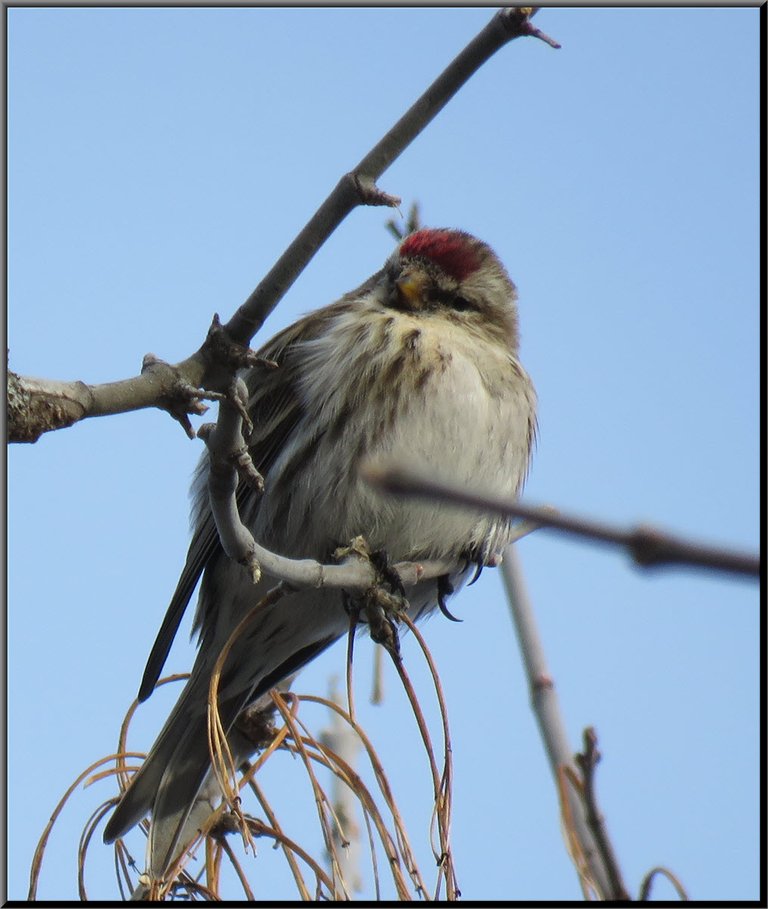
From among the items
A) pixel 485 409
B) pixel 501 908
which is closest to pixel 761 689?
pixel 501 908

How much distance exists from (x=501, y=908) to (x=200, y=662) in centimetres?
214

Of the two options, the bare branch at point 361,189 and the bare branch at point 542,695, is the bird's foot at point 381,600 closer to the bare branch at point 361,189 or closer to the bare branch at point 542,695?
the bare branch at point 542,695

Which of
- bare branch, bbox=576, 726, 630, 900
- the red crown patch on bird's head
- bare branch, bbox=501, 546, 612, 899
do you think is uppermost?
the red crown patch on bird's head

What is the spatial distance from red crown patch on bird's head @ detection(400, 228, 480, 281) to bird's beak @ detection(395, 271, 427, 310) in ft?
0.50

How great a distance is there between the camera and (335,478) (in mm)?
4348

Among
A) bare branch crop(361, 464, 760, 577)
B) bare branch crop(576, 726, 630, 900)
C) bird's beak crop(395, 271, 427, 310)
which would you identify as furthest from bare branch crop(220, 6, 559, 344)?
bird's beak crop(395, 271, 427, 310)

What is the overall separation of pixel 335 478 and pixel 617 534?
3.57 meters

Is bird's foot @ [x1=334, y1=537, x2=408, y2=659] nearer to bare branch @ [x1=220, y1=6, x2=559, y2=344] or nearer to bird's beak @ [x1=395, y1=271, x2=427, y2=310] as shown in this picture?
bare branch @ [x1=220, y1=6, x2=559, y2=344]

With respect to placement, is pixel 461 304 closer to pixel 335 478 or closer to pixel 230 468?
pixel 335 478

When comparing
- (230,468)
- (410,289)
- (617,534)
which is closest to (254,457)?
(410,289)

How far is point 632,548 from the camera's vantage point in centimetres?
80

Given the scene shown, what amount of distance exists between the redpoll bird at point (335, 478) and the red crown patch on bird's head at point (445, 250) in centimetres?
19

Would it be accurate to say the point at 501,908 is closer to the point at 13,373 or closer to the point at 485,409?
the point at 13,373

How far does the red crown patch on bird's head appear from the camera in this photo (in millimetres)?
5184
